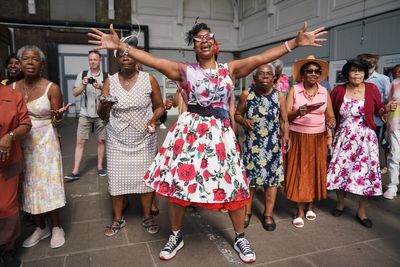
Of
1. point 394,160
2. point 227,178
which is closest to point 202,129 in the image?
point 227,178

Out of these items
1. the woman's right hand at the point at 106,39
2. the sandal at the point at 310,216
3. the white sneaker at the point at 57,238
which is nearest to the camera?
the woman's right hand at the point at 106,39

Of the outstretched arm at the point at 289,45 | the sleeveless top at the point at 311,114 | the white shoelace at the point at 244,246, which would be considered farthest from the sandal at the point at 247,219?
the outstretched arm at the point at 289,45

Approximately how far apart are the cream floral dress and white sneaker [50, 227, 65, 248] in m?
0.31

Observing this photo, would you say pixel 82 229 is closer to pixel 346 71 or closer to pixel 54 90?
pixel 54 90

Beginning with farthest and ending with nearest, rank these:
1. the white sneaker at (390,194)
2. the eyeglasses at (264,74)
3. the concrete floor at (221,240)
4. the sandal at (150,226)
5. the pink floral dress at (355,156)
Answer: the white sneaker at (390,194) < the pink floral dress at (355,156) < the sandal at (150,226) < the eyeglasses at (264,74) < the concrete floor at (221,240)

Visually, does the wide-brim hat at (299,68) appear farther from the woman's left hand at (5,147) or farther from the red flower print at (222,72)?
the woman's left hand at (5,147)

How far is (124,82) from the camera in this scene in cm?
295

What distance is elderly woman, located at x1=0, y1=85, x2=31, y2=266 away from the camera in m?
2.25

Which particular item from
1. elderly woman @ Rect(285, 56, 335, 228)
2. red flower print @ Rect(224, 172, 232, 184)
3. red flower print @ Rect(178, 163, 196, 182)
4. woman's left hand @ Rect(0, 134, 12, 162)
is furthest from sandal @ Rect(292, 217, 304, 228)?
woman's left hand @ Rect(0, 134, 12, 162)

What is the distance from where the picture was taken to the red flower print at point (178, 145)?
2445 millimetres

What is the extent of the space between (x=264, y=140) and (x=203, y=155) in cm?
97

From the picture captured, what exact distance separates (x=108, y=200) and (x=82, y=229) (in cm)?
85

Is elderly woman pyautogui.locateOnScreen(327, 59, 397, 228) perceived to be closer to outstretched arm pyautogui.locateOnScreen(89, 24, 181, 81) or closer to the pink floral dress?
the pink floral dress

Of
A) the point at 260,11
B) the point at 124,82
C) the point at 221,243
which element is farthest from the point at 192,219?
the point at 260,11
